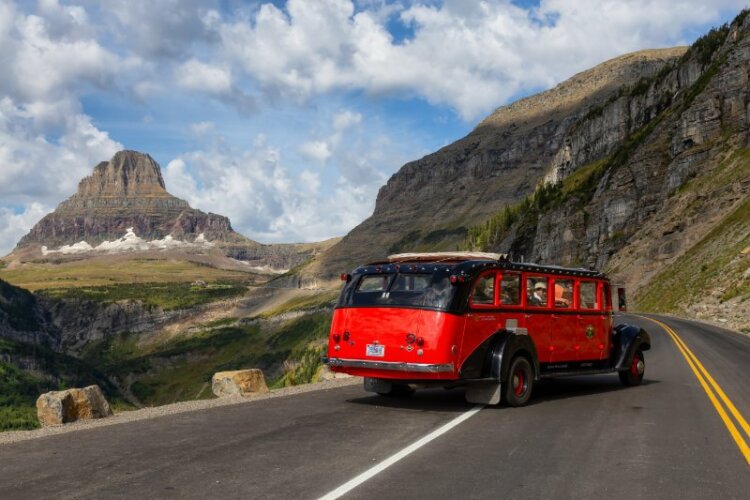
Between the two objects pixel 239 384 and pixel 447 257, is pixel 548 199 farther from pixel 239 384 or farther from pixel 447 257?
pixel 447 257

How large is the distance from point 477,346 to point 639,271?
265ft

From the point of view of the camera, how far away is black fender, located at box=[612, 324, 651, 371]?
15.9 metres

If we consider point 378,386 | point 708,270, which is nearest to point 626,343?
point 378,386

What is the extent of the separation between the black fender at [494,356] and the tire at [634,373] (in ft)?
15.5

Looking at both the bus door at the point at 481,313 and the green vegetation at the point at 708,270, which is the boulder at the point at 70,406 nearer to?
the bus door at the point at 481,313

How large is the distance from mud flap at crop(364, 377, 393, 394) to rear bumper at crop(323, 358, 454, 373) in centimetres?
136

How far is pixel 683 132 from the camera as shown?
99438mm

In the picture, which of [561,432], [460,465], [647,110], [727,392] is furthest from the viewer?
[647,110]

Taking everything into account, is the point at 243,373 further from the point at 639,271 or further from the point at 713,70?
the point at 713,70

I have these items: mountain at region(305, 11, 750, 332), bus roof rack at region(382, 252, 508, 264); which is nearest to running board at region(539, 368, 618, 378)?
bus roof rack at region(382, 252, 508, 264)

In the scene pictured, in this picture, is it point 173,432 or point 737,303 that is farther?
point 737,303

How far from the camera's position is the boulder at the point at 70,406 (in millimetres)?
12631

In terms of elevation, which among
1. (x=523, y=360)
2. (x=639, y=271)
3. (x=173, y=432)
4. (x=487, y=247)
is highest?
(x=487, y=247)

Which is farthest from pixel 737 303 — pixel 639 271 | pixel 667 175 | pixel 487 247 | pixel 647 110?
pixel 487 247
